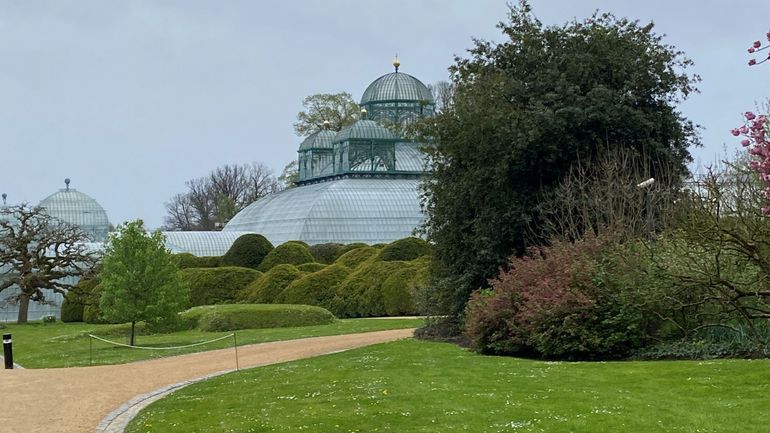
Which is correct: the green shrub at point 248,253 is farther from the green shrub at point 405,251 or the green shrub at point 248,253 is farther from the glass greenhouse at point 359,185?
the green shrub at point 405,251

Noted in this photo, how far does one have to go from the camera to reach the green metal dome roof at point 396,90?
65562 mm

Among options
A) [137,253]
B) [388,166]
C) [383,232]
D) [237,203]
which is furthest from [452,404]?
[237,203]

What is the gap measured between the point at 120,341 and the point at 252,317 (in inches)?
188

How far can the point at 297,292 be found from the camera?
38344 mm

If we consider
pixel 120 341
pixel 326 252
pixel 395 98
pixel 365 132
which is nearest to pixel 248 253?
pixel 326 252

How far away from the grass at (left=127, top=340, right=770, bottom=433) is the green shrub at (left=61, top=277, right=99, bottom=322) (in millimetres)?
27119

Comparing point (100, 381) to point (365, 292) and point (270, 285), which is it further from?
point (270, 285)

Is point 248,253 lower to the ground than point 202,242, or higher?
lower

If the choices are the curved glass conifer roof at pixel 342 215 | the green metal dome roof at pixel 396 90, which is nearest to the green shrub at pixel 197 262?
the curved glass conifer roof at pixel 342 215

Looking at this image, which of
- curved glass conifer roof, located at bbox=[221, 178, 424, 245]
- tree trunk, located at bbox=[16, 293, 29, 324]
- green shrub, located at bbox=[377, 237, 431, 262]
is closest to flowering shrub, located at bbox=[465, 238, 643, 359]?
green shrub, located at bbox=[377, 237, 431, 262]

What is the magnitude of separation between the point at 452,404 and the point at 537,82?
13.7 metres

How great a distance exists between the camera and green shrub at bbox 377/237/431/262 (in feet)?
129

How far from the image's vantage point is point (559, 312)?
17266 millimetres

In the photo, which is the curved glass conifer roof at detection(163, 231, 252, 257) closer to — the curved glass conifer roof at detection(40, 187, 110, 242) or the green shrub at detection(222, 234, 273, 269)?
the green shrub at detection(222, 234, 273, 269)
